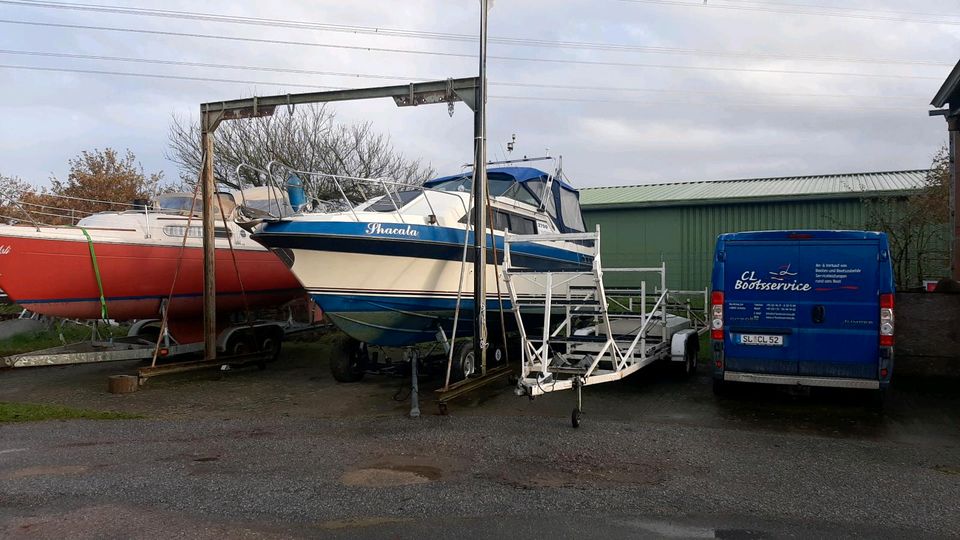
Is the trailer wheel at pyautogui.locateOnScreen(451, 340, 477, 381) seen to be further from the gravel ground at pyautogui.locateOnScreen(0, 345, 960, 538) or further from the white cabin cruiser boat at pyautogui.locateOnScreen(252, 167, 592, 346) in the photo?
the gravel ground at pyautogui.locateOnScreen(0, 345, 960, 538)

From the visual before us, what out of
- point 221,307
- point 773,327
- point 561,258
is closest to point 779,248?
point 773,327

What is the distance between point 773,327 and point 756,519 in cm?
358

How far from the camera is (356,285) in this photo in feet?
28.9

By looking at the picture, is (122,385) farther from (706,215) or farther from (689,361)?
(706,215)

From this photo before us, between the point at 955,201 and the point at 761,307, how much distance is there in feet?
20.9

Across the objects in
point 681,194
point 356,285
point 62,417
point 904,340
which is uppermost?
point 681,194

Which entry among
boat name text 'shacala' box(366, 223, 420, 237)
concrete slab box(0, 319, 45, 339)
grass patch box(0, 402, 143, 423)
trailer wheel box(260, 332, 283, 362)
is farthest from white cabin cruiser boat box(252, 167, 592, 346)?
concrete slab box(0, 319, 45, 339)

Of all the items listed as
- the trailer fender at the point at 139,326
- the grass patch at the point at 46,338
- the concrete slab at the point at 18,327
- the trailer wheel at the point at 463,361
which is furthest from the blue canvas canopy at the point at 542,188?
the concrete slab at the point at 18,327

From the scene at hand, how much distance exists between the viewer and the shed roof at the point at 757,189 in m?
15.8

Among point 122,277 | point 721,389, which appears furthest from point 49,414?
point 721,389

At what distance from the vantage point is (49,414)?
788 centimetres

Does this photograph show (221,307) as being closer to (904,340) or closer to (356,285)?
(356,285)

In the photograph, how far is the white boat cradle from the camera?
281 inches

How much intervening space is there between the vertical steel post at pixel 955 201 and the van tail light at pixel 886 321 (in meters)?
5.53
